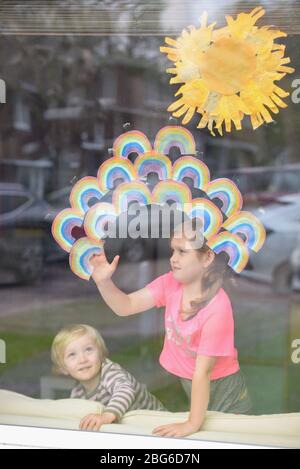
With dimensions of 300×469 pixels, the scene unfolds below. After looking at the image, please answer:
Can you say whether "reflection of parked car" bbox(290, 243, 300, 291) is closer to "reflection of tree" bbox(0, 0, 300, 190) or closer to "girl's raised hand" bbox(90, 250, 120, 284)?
"reflection of tree" bbox(0, 0, 300, 190)

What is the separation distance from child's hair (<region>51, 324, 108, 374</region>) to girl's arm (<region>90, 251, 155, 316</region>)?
6.5 inches

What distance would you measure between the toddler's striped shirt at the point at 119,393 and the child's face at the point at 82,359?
48 millimetres

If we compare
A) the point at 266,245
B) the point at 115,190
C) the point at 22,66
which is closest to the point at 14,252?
the point at 115,190

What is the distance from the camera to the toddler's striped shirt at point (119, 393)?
3.04 metres

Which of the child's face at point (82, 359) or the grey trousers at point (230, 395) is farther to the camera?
the child's face at point (82, 359)

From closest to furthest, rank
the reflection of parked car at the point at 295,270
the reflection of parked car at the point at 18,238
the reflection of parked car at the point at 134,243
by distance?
the reflection of parked car at the point at 134,243 < the reflection of parked car at the point at 295,270 < the reflection of parked car at the point at 18,238

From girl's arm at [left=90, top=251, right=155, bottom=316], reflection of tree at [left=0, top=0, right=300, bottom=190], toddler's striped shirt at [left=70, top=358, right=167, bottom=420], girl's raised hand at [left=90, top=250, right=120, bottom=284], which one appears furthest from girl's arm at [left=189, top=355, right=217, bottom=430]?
reflection of tree at [left=0, top=0, right=300, bottom=190]

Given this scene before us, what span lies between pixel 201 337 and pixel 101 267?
0.59 metres

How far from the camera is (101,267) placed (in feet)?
10.2

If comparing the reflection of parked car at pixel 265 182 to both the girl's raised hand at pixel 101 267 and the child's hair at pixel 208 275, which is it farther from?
the girl's raised hand at pixel 101 267

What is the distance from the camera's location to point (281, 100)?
2.88 meters

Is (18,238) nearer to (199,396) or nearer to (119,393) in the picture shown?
(119,393)

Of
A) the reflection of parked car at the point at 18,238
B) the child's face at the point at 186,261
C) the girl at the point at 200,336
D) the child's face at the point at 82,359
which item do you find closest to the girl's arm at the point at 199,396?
the girl at the point at 200,336

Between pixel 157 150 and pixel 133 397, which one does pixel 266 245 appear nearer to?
pixel 157 150
